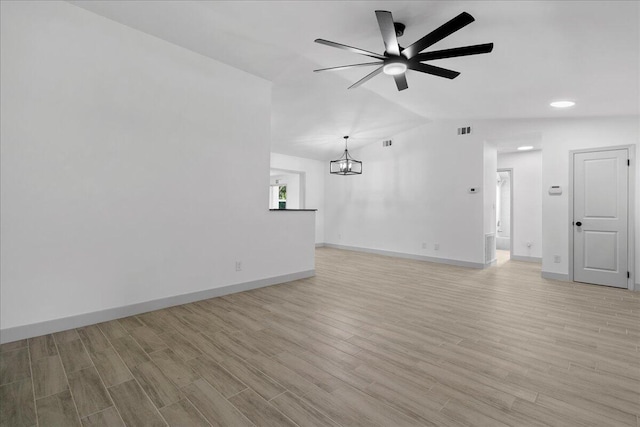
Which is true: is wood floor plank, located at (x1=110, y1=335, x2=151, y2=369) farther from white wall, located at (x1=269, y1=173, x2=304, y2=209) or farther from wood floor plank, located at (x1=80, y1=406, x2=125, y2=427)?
white wall, located at (x1=269, y1=173, x2=304, y2=209)

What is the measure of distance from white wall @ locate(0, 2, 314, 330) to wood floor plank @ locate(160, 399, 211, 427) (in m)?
1.86

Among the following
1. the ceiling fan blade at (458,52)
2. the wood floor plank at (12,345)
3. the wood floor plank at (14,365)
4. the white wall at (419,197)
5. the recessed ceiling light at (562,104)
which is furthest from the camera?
the white wall at (419,197)

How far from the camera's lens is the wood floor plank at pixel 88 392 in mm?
1698

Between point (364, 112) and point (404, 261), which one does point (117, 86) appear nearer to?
point (364, 112)

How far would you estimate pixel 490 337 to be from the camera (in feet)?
8.86

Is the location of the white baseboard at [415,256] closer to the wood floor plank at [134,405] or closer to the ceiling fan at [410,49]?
the ceiling fan at [410,49]

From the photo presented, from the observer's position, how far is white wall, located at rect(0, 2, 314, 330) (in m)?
2.60

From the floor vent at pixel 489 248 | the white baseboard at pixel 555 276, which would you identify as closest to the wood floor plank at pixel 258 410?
the white baseboard at pixel 555 276

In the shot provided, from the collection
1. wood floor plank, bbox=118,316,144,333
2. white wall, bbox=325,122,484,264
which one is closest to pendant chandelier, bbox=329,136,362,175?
white wall, bbox=325,122,484,264

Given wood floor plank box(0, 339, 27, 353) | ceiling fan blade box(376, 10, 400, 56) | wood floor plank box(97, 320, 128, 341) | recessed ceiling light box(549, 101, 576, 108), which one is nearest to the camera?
ceiling fan blade box(376, 10, 400, 56)

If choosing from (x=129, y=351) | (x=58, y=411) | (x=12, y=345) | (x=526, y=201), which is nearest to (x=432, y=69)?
(x=129, y=351)

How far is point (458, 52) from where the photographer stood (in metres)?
2.65

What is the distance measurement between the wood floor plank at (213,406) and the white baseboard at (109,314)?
1.69m

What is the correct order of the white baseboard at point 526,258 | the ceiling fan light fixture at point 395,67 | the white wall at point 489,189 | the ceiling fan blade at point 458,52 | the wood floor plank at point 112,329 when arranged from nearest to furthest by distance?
1. the ceiling fan blade at point 458,52
2. the wood floor plank at point 112,329
3. the ceiling fan light fixture at point 395,67
4. the white wall at point 489,189
5. the white baseboard at point 526,258
